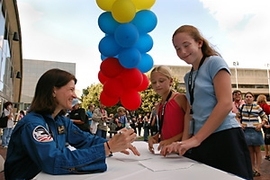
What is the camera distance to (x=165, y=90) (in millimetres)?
1671

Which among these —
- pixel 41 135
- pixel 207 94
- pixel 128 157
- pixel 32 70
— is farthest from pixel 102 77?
pixel 32 70

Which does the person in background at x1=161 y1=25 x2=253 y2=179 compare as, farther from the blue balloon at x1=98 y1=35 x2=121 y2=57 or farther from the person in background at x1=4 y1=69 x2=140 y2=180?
the blue balloon at x1=98 y1=35 x2=121 y2=57

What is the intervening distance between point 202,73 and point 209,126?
274 mm

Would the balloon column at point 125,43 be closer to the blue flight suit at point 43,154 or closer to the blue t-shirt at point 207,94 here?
Result: the blue t-shirt at point 207,94

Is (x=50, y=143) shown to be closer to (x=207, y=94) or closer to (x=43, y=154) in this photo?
(x=43, y=154)

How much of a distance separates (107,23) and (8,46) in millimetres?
15093

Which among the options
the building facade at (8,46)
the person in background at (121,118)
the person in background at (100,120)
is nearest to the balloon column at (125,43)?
the person in background at (100,120)

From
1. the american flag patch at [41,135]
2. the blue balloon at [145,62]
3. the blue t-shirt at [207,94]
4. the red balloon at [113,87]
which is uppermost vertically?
the blue balloon at [145,62]

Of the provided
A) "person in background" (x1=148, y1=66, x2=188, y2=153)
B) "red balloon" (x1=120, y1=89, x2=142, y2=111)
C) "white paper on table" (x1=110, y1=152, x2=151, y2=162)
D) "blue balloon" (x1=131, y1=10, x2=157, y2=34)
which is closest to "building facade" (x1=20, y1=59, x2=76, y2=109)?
"red balloon" (x1=120, y1=89, x2=142, y2=111)

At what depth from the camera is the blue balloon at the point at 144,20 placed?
3.59m

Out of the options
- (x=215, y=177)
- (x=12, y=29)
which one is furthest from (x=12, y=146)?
(x=12, y=29)

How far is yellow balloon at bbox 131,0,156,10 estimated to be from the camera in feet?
11.8

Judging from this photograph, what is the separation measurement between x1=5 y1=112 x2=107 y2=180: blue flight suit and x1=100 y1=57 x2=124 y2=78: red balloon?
8.31 ft

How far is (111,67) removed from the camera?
12.1 ft
